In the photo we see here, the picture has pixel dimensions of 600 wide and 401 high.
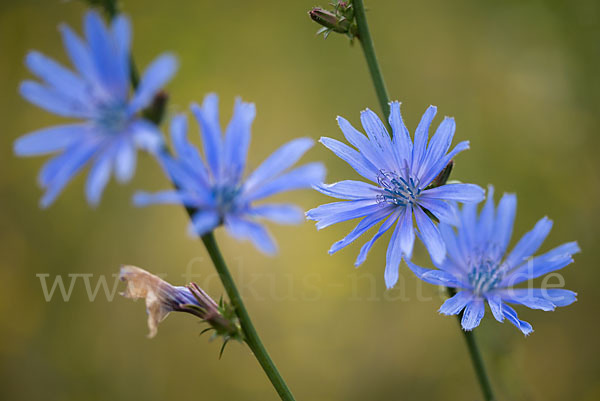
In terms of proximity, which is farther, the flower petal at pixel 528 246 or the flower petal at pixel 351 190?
the flower petal at pixel 528 246

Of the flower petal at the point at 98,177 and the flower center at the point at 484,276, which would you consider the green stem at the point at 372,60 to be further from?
the flower petal at the point at 98,177

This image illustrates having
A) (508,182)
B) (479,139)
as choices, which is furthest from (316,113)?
(508,182)

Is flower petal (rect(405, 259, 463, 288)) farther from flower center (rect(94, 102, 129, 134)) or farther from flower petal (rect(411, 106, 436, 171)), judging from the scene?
flower center (rect(94, 102, 129, 134))

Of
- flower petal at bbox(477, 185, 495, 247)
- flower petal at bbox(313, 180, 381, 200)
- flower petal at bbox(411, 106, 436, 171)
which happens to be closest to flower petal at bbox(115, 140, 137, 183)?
→ flower petal at bbox(313, 180, 381, 200)

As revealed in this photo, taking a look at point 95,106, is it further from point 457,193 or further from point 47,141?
point 457,193

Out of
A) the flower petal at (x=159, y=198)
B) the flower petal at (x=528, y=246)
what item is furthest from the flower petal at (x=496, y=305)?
the flower petal at (x=159, y=198)
